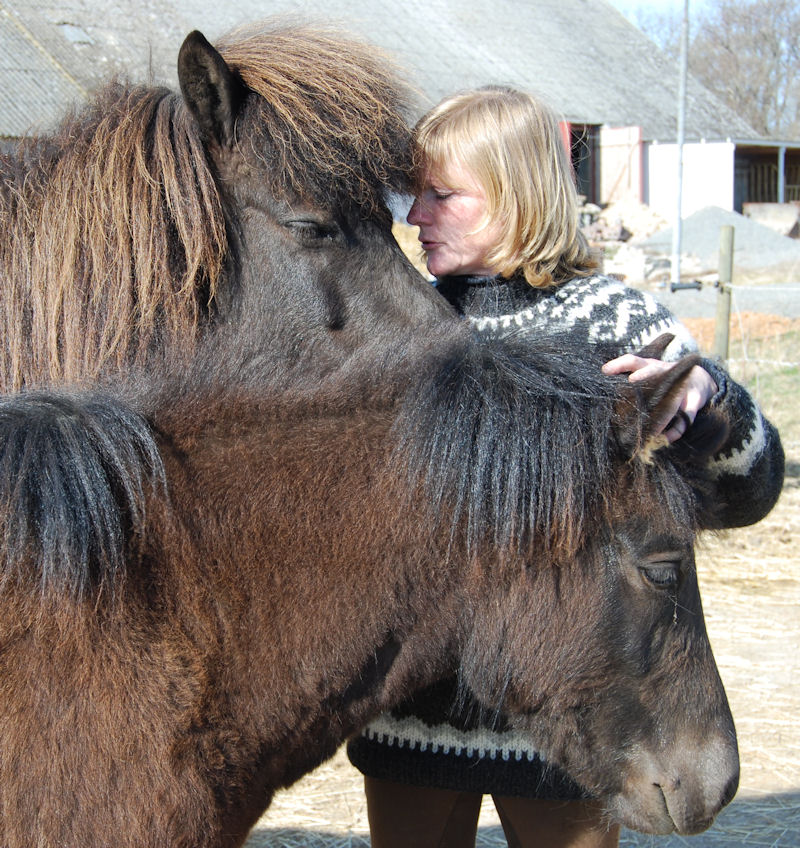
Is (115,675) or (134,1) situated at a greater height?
(134,1)

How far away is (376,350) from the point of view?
7.80 feet

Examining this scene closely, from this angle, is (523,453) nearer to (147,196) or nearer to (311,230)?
(311,230)

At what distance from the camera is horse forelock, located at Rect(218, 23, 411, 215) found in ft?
7.95

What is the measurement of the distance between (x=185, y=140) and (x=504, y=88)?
882 millimetres

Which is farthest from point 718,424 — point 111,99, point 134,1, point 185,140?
point 134,1

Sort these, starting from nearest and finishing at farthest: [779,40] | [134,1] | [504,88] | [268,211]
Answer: [268,211]
[504,88]
[134,1]
[779,40]

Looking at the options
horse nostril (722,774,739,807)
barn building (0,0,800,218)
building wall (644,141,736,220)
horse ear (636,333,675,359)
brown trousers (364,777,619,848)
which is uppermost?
barn building (0,0,800,218)

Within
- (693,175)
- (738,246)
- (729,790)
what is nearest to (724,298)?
(729,790)

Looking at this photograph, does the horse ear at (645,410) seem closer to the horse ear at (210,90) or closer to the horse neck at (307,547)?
the horse neck at (307,547)

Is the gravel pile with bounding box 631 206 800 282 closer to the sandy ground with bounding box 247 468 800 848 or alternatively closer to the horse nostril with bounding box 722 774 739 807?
the sandy ground with bounding box 247 468 800 848

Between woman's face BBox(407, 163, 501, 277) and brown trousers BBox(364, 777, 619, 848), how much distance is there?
137 cm

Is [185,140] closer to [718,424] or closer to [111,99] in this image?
[111,99]

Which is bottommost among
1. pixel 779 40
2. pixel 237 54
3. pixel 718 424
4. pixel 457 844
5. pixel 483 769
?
pixel 457 844

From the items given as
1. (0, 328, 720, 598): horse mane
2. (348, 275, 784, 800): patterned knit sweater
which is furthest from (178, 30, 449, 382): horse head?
(0, 328, 720, 598): horse mane
